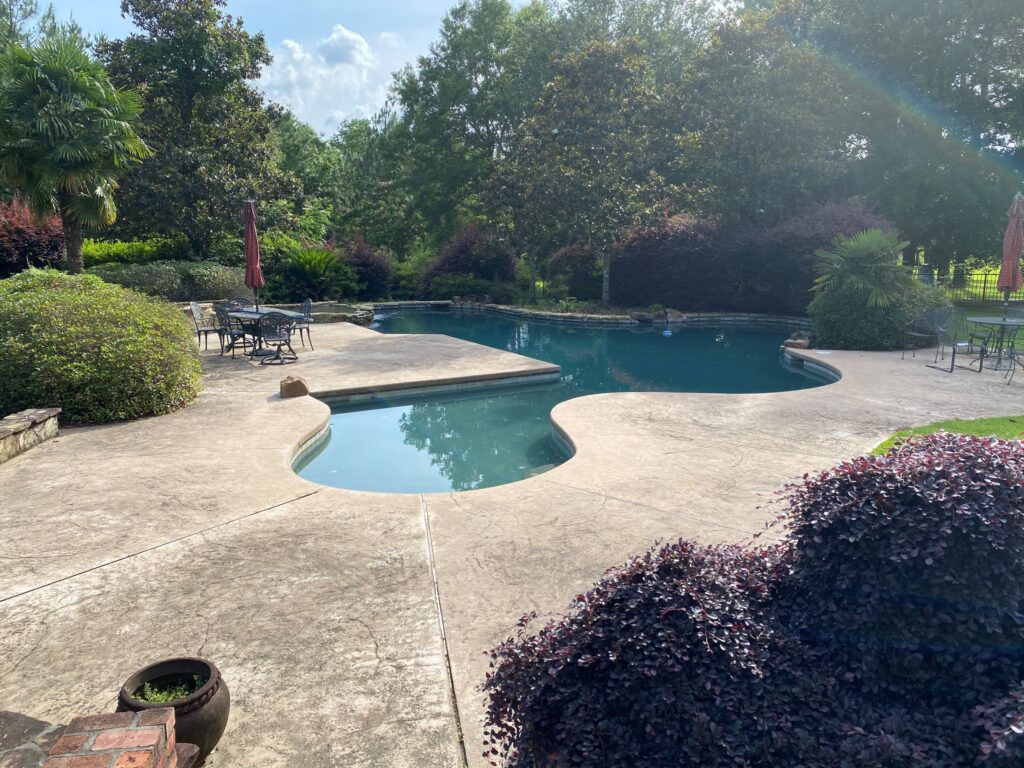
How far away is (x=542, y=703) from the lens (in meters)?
1.90

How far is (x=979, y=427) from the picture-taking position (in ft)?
22.3

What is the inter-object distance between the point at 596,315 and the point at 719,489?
50.0 ft

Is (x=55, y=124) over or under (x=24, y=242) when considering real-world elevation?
over

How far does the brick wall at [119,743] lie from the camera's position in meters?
1.92

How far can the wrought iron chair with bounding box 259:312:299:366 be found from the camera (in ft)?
37.2

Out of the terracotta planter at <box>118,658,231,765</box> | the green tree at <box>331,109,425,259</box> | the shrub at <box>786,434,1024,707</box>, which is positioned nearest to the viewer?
the shrub at <box>786,434,1024,707</box>

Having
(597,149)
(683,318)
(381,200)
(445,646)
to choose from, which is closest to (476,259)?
(597,149)

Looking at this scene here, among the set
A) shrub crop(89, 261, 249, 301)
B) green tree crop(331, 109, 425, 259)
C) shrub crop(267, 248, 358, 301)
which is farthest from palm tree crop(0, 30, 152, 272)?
green tree crop(331, 109, 425, 259)

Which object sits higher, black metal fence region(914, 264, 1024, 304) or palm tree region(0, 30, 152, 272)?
palm tree region(0, 30, 152, 272)

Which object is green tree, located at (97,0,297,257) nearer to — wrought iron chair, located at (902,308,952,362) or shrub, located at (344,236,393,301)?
shrub, located at (344,236,393,301)

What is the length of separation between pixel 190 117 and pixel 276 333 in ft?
42.4

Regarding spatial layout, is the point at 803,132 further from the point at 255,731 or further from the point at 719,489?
the point at 255,731

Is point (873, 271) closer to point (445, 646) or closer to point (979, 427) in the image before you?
point (979, 427)

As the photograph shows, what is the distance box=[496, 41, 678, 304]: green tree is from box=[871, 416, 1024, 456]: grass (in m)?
15.4
